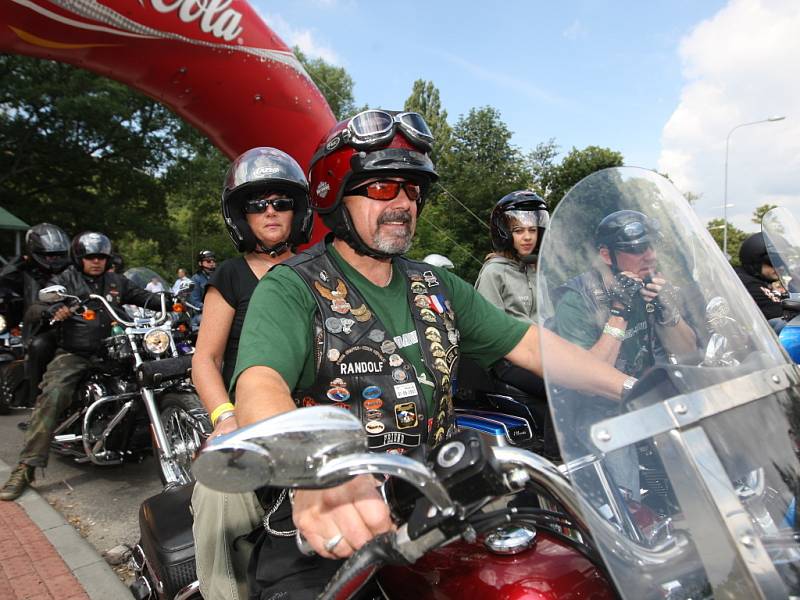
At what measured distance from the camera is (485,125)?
31.0m

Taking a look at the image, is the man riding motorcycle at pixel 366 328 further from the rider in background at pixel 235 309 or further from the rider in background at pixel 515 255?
the rider in background at pixel 515 255

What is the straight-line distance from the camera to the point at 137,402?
4.60m

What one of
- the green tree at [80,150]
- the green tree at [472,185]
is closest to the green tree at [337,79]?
the green tree at [472,185]

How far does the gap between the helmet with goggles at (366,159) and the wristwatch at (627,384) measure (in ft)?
3.19

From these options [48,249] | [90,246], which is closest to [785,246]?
[90,246]

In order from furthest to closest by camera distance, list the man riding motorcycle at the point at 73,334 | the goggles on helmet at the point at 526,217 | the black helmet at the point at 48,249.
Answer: the black helmet at the point at 48,249, the man riding motorcycle at the point at 73,334, the goggles on helmet at the point at 526,217

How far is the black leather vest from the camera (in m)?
1.66

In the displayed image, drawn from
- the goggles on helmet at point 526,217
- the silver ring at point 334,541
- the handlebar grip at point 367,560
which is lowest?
the handlebar grip at point 367,560

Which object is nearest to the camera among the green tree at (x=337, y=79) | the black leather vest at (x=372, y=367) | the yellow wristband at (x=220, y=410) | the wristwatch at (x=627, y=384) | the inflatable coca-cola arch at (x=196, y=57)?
the wristwatch at (x=627, y=384)

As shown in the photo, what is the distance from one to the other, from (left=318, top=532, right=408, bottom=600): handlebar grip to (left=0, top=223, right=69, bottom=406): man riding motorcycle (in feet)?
16.4

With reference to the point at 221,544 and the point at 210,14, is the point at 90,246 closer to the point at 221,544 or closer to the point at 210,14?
the point at 210,14

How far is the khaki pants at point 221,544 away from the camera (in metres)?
1.92

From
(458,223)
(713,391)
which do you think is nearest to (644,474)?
(713,391)

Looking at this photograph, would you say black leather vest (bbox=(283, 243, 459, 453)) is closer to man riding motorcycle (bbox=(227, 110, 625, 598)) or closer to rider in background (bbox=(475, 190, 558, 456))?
man riding motorcycle (bbox=(227, 110, 625, 598))
